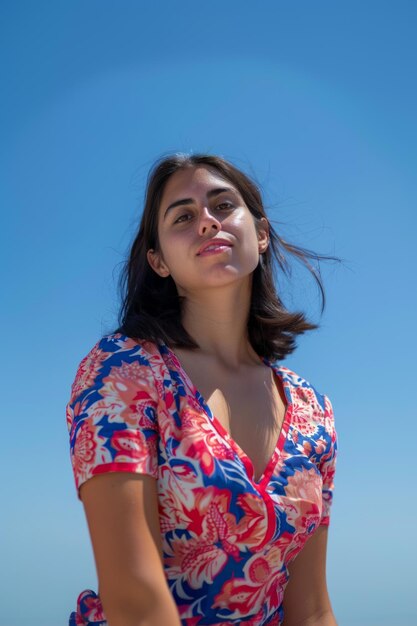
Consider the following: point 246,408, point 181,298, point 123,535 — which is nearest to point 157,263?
point 181,298

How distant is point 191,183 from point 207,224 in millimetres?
324

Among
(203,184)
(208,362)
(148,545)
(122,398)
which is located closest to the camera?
(148,545)

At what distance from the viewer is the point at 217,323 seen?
3639 mm

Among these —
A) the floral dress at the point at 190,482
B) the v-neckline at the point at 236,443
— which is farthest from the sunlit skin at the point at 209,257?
the floral dress at the point at 190,482

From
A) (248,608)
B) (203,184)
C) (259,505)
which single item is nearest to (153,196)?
(203,184)

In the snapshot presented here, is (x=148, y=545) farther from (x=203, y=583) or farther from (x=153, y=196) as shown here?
(x=153, y=196)

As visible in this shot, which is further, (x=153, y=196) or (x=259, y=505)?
(x=153, y=196)

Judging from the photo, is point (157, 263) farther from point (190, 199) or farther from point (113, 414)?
point (113, 414)

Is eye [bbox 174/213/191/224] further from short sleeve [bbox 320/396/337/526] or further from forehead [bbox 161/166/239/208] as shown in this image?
short sleeve [bbox 320/396/337/526]

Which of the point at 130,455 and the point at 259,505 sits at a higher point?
the point at 130,455

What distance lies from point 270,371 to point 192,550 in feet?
3.60

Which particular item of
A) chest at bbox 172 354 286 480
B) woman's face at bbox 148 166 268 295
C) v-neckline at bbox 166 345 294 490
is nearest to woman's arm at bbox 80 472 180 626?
v-neckline at bbox 166 345 294 490

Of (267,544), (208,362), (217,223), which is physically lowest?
(267,544)

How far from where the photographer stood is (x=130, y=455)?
2.75 metres
